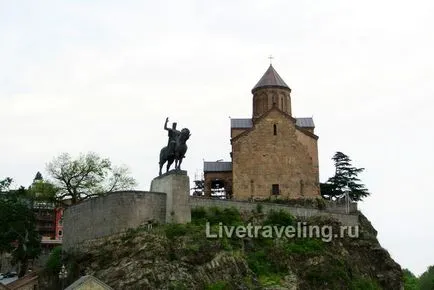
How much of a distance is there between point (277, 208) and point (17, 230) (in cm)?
1745

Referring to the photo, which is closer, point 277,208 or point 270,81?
point 277,208

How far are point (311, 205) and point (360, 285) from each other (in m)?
10.6

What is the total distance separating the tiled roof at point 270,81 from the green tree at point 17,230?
2333cm

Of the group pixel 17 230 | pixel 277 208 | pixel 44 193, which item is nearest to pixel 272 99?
pixel 277 208

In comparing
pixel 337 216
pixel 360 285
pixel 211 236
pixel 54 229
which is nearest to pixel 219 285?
pixel 211 236

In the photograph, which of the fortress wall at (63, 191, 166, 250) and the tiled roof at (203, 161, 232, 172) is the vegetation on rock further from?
the tiled roof at (203, 161, 232, 172)

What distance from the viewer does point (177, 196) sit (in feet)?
129

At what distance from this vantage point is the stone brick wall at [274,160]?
178 ft

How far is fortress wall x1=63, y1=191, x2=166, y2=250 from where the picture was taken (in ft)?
126

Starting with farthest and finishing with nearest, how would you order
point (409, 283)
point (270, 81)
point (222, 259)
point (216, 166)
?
1. point (409, 283)
2. point (270, 81)
3. point (216, 166)
4. point (222, 259)

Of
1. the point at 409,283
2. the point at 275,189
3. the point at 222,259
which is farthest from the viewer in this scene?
the point at 409,283

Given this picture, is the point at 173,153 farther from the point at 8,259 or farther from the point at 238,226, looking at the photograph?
the point at 8,259

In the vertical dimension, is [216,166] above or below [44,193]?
above

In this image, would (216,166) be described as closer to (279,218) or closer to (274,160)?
(274,160)
